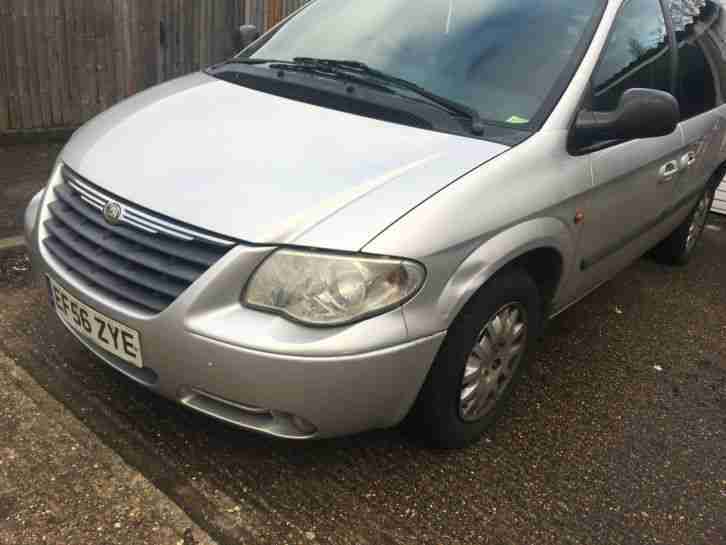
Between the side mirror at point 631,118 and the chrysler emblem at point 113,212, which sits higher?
the side mirror at point 631,118

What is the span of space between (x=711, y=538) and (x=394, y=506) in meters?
1.12

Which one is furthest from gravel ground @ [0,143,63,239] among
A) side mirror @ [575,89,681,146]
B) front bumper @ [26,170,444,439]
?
side mirror @ [575,89,681,146]

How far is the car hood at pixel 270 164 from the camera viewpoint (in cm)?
208

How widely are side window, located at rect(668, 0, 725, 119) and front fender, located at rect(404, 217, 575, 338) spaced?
1.70m

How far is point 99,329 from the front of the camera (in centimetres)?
228

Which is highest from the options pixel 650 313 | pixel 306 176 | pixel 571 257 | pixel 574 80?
pixel 574 80

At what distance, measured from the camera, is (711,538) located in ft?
8.02

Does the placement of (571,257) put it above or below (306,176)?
below

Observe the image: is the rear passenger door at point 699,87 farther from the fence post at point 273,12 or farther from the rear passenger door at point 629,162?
the fence post at point 273,12

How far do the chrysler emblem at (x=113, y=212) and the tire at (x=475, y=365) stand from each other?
1.13 m

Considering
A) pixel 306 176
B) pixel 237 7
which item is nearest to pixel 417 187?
pixel 306 176

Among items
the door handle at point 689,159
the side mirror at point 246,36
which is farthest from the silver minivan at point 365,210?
the side mirror at point 246,36

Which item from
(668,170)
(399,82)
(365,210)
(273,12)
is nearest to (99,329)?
(365,210)

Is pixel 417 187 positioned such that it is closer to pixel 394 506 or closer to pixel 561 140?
pixel 561 140
